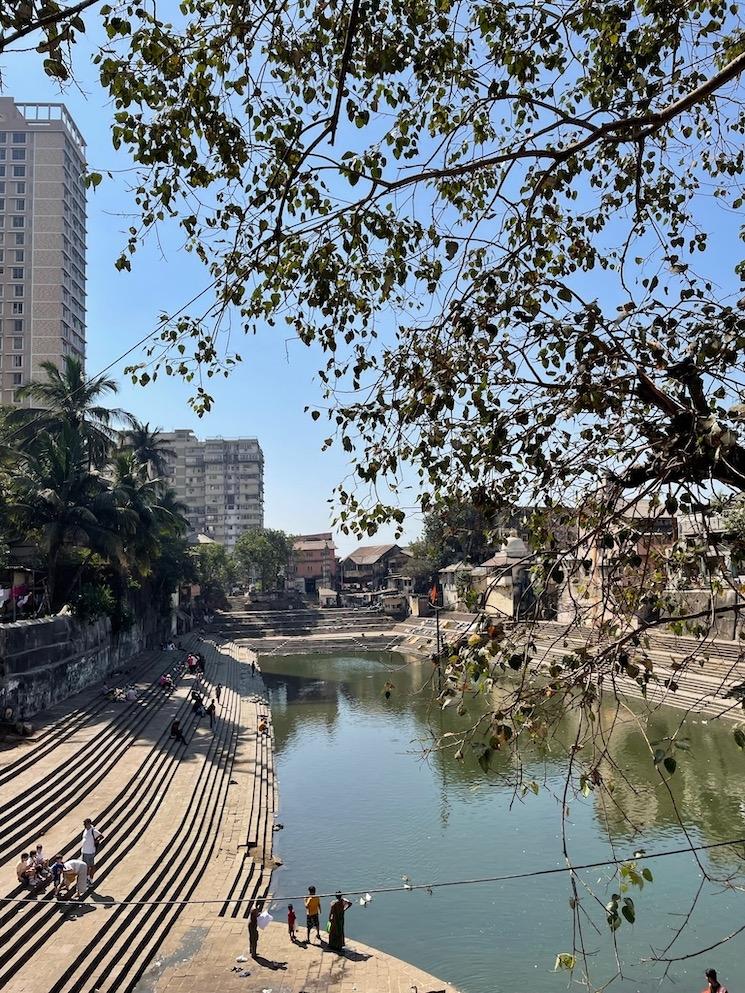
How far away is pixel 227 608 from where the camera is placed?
6356 centimetres

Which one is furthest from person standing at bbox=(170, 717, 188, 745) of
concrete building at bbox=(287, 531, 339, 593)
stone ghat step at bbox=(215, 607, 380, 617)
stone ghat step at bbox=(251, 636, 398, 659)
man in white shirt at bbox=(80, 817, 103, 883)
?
concrete building at bbox=(287, 531, 339, 593)

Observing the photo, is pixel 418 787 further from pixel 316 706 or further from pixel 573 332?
pixel 573 332

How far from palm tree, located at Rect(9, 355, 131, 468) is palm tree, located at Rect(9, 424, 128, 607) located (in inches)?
61.0

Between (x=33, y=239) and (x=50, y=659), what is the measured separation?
160 ft

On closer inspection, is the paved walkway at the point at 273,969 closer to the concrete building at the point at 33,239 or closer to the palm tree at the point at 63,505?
the palm tree at the point at 63,505

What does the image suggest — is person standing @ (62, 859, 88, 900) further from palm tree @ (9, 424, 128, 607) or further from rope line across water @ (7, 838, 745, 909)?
palm tree @ (9, 424, 128, 607)

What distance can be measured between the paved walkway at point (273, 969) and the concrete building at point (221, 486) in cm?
8473

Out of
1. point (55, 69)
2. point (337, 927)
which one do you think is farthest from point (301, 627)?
point (55, 69)

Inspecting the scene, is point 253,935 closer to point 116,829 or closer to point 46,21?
point 116,829

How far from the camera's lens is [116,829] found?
1335 centimetres

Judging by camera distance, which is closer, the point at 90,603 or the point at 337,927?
the point at 337,927

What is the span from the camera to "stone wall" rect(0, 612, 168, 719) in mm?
17406

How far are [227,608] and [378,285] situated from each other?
200ft

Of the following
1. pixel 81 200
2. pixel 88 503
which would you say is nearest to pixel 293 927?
pixel 88 503
